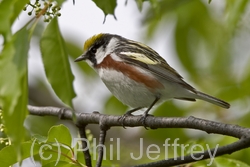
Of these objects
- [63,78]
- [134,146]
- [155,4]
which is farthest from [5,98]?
[134,146]

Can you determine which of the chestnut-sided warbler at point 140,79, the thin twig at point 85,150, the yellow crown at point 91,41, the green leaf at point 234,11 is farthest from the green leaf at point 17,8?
the yellow crown at point 91,41

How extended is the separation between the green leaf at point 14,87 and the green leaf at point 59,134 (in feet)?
2.70

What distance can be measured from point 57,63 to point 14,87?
327mm

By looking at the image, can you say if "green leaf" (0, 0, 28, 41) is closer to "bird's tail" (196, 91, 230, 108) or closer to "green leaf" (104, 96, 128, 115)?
"bird's tail" (196, 91, 230, 108)

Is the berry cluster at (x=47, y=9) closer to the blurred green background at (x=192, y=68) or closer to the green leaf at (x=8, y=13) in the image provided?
the green leaf at (x=8, y=13)

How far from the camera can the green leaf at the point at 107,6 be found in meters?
2.21

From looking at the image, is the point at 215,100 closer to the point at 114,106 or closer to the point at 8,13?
the point at 114,106

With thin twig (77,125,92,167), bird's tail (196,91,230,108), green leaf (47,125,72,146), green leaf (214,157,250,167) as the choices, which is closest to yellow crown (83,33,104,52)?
bird's tail (196,91,230,108)

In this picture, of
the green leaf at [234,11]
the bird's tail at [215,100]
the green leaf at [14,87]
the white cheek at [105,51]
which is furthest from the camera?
the white cheek at [105,51]

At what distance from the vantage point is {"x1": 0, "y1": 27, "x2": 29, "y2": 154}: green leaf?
1647mm

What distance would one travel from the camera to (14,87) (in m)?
1.65

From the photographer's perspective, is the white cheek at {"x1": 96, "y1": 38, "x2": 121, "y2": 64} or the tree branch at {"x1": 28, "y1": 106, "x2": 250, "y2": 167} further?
the white cheek at {"x1": 96, "y1": 38, "x2": 121, "y2": 64}

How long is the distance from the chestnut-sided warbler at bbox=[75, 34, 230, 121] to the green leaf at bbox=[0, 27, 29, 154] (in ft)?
7.00

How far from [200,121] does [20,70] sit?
1.04 meters
